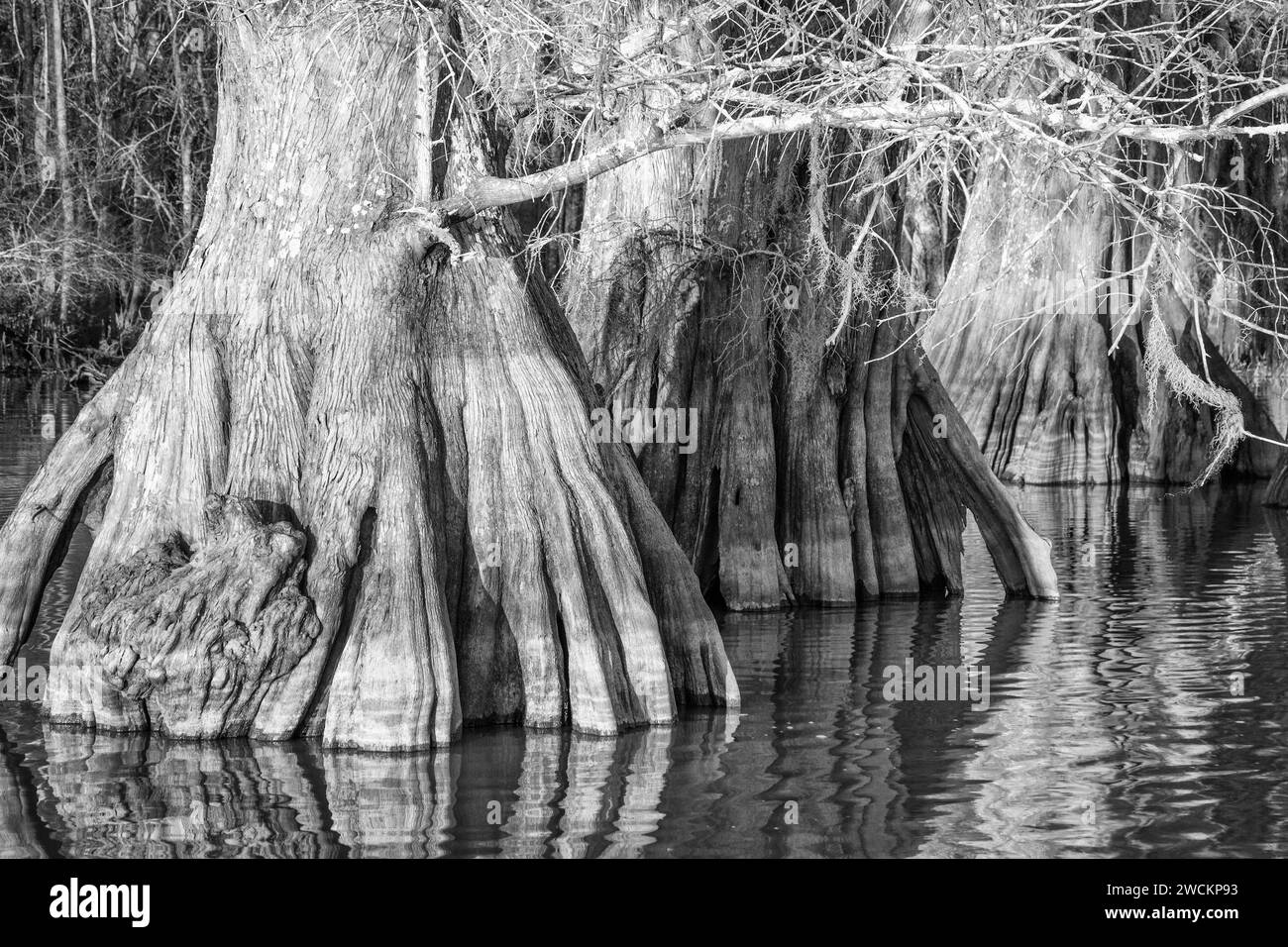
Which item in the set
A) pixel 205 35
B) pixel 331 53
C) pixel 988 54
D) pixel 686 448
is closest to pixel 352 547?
pixel 331 53

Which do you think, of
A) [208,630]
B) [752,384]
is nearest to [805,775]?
[208,630]

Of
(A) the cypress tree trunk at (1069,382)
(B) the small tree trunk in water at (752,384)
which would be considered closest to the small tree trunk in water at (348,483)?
(B) the small tree trunk in water at (752,384)

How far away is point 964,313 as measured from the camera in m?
22.8

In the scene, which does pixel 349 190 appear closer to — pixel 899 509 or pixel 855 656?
pixel 855 656

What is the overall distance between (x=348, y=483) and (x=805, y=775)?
9.09ft

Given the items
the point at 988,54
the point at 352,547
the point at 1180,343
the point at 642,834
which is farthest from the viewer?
the point at 1180,343

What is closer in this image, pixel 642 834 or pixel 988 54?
pixel 642 834

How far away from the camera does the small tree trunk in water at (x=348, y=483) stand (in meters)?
9.09

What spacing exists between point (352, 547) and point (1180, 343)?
14.1 meters

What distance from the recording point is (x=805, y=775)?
29.0 feet

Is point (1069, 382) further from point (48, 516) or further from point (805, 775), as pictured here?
point (48, 516)

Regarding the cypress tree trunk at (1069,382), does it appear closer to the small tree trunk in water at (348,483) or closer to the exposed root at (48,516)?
the small tree trunk in water at (348,483)

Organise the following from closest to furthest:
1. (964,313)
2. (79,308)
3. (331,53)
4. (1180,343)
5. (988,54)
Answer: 1. (988,54)
2. (331,53)
3. (1180,343)
4. (964,313)
5. (79,308)

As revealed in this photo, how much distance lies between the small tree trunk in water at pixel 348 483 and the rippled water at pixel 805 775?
0.35 meters
